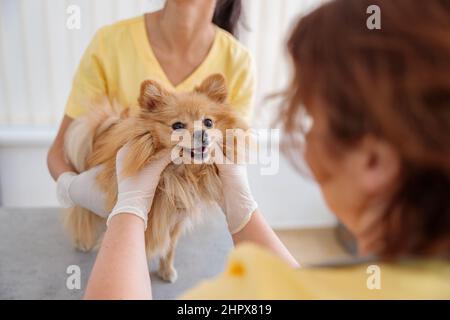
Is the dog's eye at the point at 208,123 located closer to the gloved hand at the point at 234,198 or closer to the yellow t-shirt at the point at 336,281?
the gloved hand at the point at 234,198

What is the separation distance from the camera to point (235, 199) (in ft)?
3.04

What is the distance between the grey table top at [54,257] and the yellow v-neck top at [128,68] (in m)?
0.36

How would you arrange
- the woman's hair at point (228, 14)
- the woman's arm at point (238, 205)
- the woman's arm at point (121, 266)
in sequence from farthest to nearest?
the woman's hair at point (228, 14)
the woman's arm at point (238, 205)
the woman's arm at point (121, 266)

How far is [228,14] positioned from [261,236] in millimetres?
774

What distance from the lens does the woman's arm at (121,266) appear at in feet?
2.05

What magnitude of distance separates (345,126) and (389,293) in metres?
0.17

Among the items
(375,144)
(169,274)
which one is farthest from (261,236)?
(375,144)

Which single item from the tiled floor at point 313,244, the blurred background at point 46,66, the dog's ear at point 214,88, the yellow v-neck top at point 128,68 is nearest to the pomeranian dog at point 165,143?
the dog's ear at point 214,88

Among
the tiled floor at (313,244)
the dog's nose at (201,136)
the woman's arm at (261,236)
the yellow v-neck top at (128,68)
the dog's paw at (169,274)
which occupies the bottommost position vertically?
the tiled floor at (313,244)

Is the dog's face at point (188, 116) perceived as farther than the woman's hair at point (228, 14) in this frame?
No

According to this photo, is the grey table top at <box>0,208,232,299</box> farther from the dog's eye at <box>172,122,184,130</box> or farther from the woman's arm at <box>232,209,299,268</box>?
the dog's eye at <box>172,122,184,130</box>

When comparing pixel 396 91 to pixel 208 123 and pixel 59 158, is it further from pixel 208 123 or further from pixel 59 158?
pixel 59 158

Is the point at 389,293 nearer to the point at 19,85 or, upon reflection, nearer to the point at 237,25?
the point at 237,25
